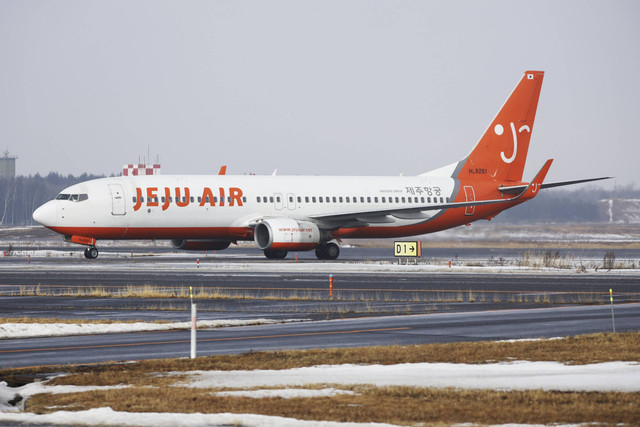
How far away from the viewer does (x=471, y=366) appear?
1678cm

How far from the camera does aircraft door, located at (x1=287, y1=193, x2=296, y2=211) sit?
58.2 metres

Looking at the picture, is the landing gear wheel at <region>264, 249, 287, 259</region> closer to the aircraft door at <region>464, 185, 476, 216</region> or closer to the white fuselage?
the white fuselage

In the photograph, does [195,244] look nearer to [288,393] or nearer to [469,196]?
[469,196]

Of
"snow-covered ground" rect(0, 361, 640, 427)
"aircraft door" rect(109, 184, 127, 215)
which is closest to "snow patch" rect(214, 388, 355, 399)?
"snow-covered ground" rect(0, 361, 640, 427)

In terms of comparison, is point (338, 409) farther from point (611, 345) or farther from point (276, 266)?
point (276, 266)

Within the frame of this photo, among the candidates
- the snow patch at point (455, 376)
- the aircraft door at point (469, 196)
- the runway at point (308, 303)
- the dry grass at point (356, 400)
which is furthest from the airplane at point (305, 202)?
the snow patch at point (455, 376)

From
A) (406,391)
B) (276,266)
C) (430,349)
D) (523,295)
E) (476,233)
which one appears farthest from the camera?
(476,233)

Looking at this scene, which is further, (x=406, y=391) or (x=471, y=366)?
(x=471, y=366)

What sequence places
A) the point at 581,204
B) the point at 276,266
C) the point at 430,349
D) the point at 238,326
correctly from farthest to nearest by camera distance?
the point at 581,204 < the point at 276,266 < the point at 238,326 < the point at 430,349

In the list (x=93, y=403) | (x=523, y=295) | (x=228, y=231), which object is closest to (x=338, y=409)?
(x=93, y=403)

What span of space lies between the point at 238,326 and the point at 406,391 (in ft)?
35.3

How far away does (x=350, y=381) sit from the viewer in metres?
15.2

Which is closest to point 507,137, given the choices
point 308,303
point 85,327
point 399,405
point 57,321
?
point 308,303

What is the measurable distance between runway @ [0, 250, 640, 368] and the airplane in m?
3.08
